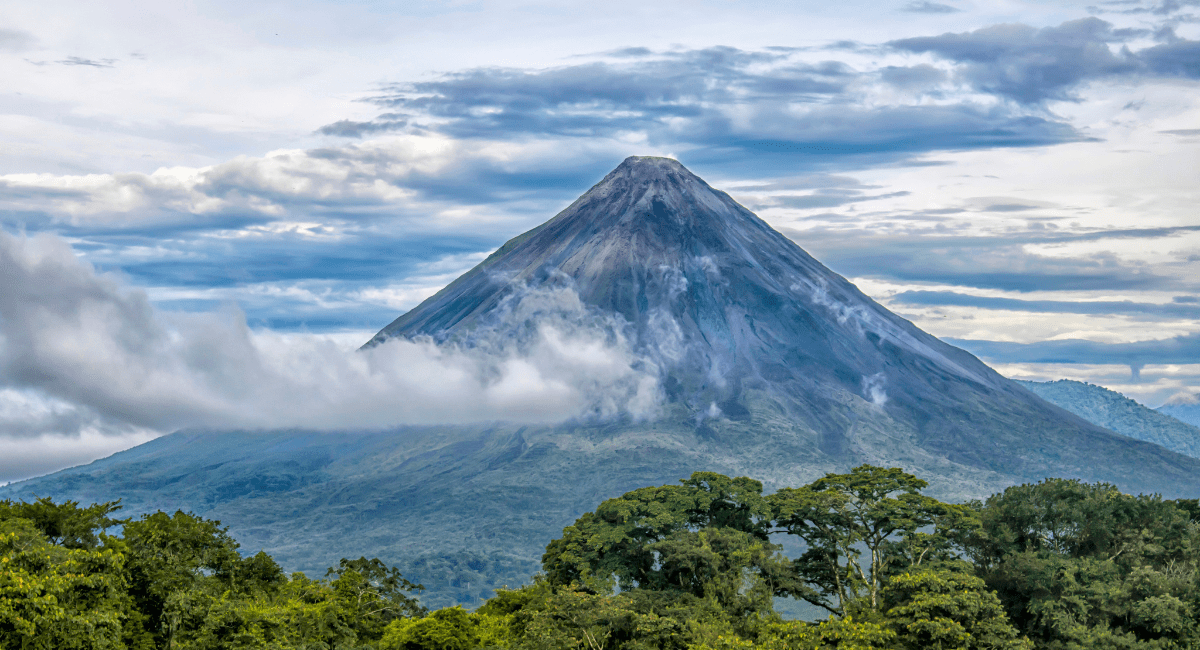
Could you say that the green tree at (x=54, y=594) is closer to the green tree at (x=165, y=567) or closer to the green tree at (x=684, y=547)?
the green tree at (x=165, y=567)

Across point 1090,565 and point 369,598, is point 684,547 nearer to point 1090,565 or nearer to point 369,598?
point 369,598

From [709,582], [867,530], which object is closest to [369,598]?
[709,582]

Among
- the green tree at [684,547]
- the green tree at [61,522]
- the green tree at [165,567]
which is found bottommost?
the green tree at [684,547]

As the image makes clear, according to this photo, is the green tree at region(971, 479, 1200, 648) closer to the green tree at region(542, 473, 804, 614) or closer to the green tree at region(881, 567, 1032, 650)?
the green tree at region(881, 567, 1032, 650)

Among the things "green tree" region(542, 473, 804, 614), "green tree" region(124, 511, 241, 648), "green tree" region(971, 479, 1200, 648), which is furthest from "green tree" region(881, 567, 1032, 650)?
"green tree" region(124, 511, 241, 648)

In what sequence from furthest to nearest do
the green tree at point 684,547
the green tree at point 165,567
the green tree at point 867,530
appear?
Result: the green tree at point 867,530 → the green tree at point 684,547 → the green tree at point 165,567

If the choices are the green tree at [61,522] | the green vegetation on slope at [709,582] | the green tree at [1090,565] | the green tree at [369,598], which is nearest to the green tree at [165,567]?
the green vegetation on slope at [709,582]

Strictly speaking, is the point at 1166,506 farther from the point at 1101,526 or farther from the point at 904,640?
the point at 904,640
